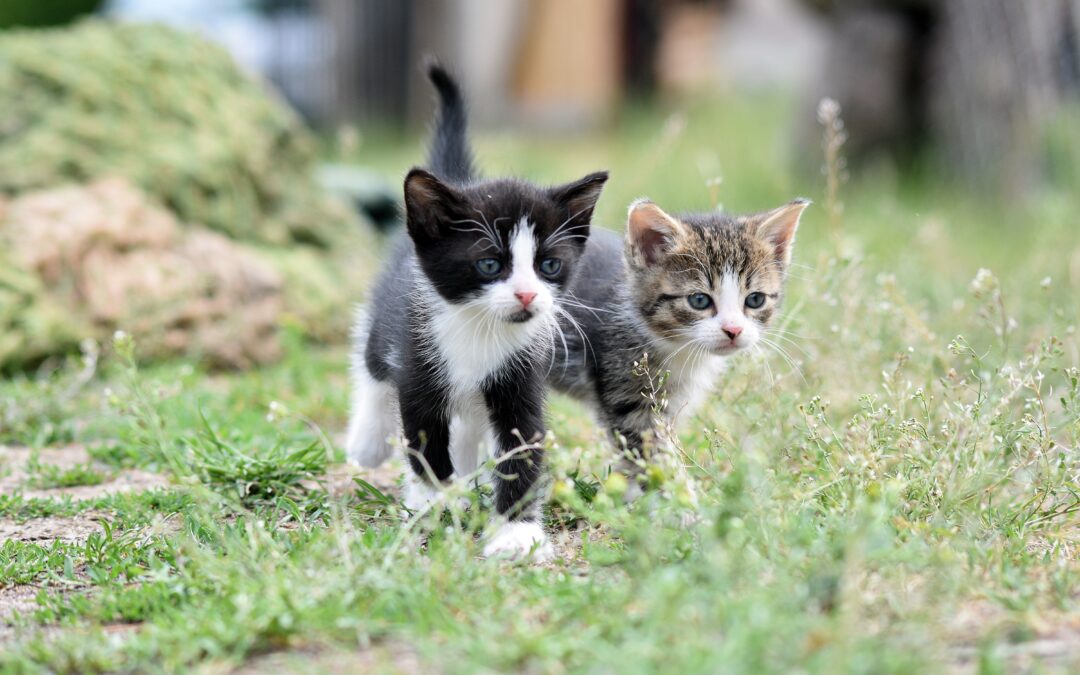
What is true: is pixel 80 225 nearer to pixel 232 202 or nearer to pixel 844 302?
pixel 232 202

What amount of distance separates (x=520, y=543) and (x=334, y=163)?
8.59m

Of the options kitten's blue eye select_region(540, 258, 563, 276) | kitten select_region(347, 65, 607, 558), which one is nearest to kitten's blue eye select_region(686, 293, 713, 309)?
kitten select_region(347, 65, 607, 558)

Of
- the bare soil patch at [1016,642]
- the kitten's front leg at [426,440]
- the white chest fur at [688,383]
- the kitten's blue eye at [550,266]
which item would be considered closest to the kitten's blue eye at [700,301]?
the white chest fur at [688,383]

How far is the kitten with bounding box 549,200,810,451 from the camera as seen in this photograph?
3904mm

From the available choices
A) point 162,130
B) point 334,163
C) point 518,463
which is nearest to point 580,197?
point 518,463

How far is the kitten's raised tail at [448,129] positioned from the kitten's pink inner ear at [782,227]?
115 cm

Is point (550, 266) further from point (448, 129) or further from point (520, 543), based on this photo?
point (448, 129)

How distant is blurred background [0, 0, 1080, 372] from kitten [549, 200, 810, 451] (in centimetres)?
74

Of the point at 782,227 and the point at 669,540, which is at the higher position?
the point at 782,227

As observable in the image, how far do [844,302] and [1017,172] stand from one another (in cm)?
454

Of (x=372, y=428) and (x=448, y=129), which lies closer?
(x=372, y=428)

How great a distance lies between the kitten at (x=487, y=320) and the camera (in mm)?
3365

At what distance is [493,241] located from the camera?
3.37 m

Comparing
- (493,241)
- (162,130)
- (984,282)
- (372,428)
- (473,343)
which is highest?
(493,241)
